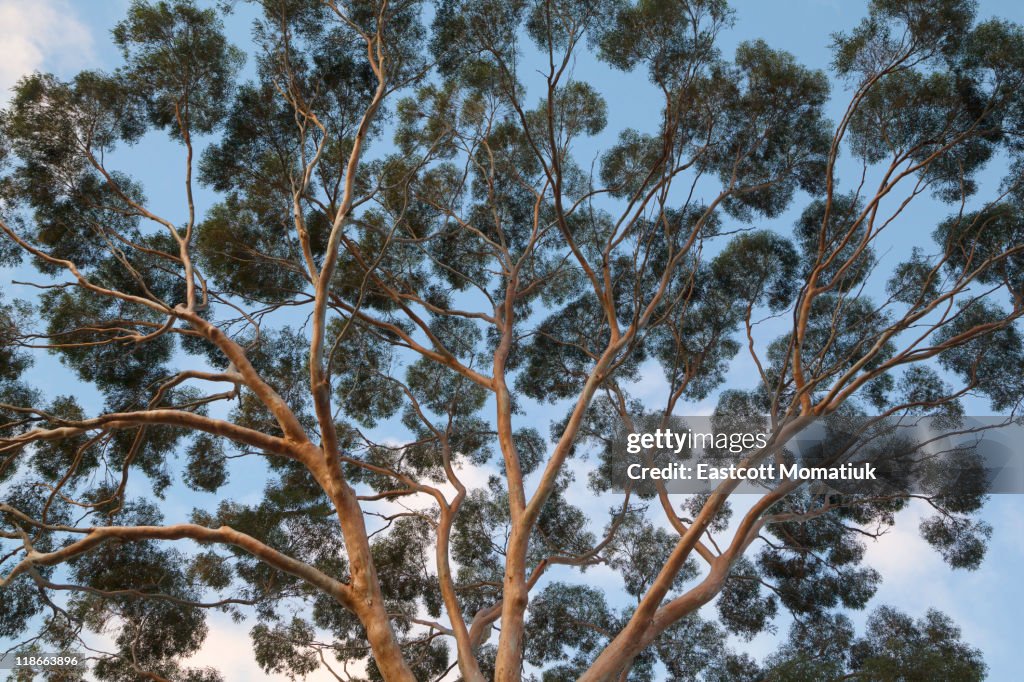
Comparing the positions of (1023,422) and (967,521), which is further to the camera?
(967,521)

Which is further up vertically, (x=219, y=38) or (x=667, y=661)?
(x=219, y=38)

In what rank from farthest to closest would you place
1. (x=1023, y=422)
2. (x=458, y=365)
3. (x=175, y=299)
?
(x=175, y=299) → (x=1023, y=422) → (x=458, y=365)

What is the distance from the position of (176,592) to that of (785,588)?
736 cm

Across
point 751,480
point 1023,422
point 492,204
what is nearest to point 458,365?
point 492,204

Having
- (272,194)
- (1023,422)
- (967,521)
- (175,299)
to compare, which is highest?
(272,194)

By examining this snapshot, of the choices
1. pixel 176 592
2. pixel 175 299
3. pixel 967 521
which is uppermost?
pixel 175 299

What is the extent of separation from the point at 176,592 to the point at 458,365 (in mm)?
4340

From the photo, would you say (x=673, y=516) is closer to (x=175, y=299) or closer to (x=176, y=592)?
(x=176, y=592)

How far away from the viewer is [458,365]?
26.1 feet

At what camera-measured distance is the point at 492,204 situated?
383 inches

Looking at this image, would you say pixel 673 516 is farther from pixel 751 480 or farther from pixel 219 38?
pixel 219 38

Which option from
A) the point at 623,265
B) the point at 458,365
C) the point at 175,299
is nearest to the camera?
the point at 458,365

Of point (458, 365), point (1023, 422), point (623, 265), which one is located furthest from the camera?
point (623, 265)

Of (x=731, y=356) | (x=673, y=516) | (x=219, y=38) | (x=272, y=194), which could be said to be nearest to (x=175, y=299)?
(x=272, y=194)
